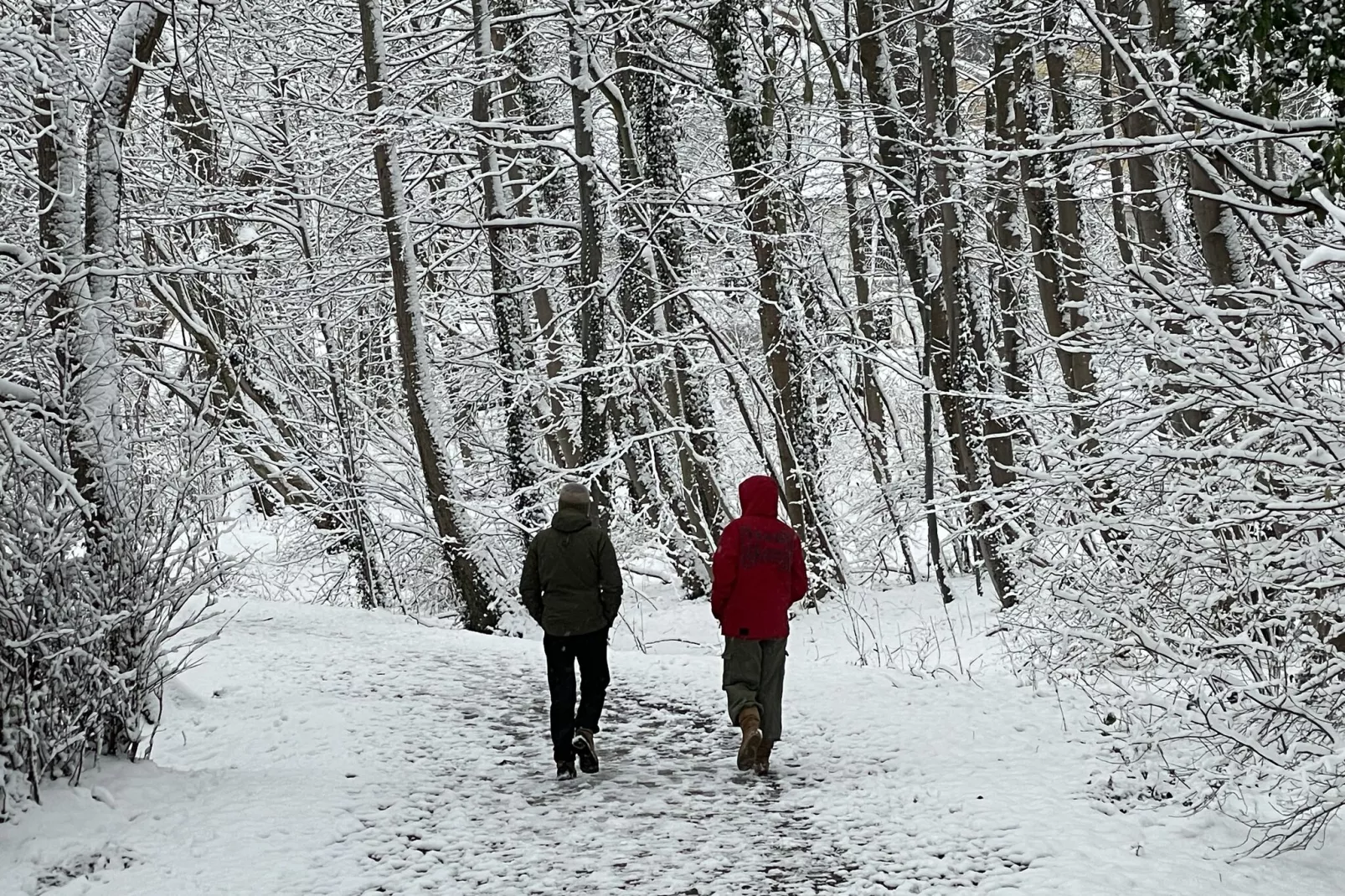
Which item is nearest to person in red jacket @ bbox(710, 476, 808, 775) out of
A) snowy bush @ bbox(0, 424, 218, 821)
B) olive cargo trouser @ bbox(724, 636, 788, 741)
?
olive cargo trouser @ bbox(724, 636, 788, 741)

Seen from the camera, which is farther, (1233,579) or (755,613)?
(755,613)

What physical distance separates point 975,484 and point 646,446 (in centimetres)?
504

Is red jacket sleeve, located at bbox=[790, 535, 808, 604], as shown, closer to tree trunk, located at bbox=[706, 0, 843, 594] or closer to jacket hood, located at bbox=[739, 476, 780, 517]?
jacket hood, located at bbox=[739, 476, 780, 517]

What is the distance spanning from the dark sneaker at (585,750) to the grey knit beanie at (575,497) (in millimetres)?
1441

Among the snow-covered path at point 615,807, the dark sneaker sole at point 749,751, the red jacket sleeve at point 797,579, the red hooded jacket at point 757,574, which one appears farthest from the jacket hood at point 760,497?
the snow-covered path at point 615,807

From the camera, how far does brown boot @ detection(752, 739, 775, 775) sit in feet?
25.7

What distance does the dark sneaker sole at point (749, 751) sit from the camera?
306 inches

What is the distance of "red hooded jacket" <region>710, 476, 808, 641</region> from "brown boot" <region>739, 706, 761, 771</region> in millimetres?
465

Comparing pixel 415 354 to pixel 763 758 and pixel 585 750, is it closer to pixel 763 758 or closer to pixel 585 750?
pixel 585 750

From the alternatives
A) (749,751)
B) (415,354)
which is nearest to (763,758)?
(749,751)

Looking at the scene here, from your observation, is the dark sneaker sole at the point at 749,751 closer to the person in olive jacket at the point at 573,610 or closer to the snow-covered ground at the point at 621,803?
the snow-covered ground at the point at 621,803

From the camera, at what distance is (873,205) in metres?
17.9

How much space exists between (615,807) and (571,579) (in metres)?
1.49

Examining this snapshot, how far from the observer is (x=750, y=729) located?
7.77 m
